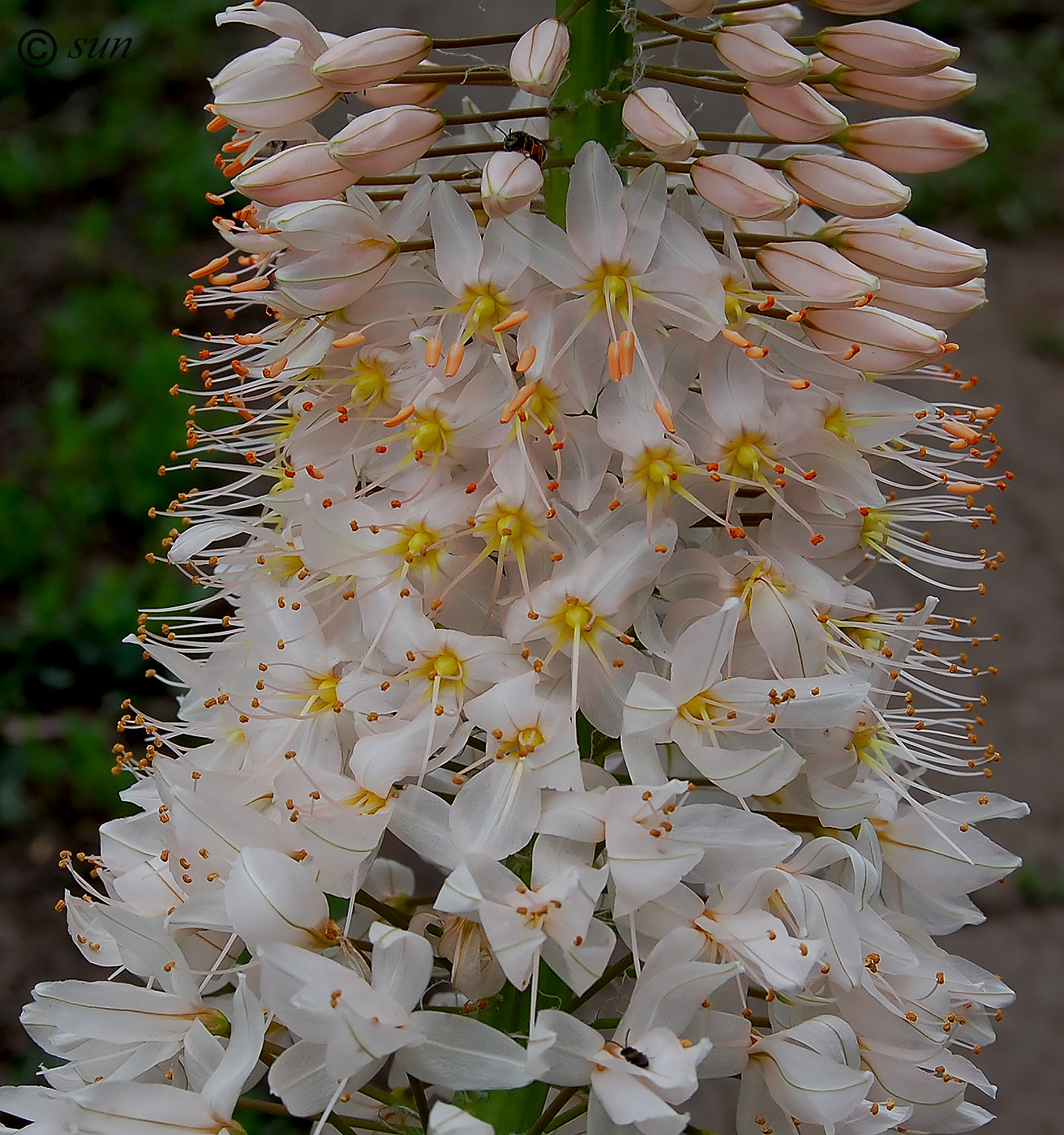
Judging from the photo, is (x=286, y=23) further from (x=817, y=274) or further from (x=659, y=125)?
(x=817, y=274)

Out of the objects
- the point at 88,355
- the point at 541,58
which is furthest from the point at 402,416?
the point at 88,355

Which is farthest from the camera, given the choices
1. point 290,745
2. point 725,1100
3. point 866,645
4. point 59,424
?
point 59,424

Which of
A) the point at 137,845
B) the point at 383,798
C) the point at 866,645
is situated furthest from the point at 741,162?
the point at 137,845

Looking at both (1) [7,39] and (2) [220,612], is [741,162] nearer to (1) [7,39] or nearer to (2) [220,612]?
(2) [220,612]

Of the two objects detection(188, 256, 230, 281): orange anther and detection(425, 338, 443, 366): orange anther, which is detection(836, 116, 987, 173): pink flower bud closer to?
detection(425, 338, 443, 366): orange anther

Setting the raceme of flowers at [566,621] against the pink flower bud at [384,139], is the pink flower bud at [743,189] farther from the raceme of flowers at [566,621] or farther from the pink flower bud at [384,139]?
the pink flower bud at [384,139]

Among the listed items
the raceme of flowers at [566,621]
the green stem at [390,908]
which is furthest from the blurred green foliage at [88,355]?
the raceme of flowers at [566,621]
